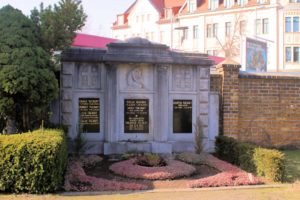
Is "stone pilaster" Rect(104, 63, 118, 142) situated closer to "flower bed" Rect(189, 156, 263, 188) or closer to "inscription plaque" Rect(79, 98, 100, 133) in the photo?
"inscription plaque" Rect(79, 98, 100, 133)

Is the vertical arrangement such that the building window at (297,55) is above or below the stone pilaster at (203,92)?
above

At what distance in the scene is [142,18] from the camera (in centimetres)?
5153

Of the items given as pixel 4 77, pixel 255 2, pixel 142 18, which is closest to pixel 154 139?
pixel 4 77

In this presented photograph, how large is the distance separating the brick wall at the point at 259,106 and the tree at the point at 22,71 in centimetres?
566

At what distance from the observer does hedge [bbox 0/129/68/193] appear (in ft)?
20.7

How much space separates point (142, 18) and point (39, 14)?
4406 cm

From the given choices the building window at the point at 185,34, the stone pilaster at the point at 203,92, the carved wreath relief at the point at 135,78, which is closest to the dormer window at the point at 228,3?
the building window at the point at 185,34

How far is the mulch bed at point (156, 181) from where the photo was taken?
728 cm

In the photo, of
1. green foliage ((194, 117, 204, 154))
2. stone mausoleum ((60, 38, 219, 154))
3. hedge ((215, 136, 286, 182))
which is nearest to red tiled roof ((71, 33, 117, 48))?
stone mausoleum ((60, 38, 219, 154))

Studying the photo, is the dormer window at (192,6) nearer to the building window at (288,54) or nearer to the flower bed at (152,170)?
the building window at (288,54)

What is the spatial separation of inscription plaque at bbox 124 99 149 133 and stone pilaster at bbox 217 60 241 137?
283 centimetres

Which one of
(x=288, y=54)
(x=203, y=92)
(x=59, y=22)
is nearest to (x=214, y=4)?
(x=288, y=54)

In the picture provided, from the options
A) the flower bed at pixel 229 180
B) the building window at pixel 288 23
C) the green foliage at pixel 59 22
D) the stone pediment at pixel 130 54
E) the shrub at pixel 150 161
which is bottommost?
the flower bed at pixel 229 180

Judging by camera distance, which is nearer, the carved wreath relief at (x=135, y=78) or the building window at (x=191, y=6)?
the carved wreath relief at (x=135, y=78)
